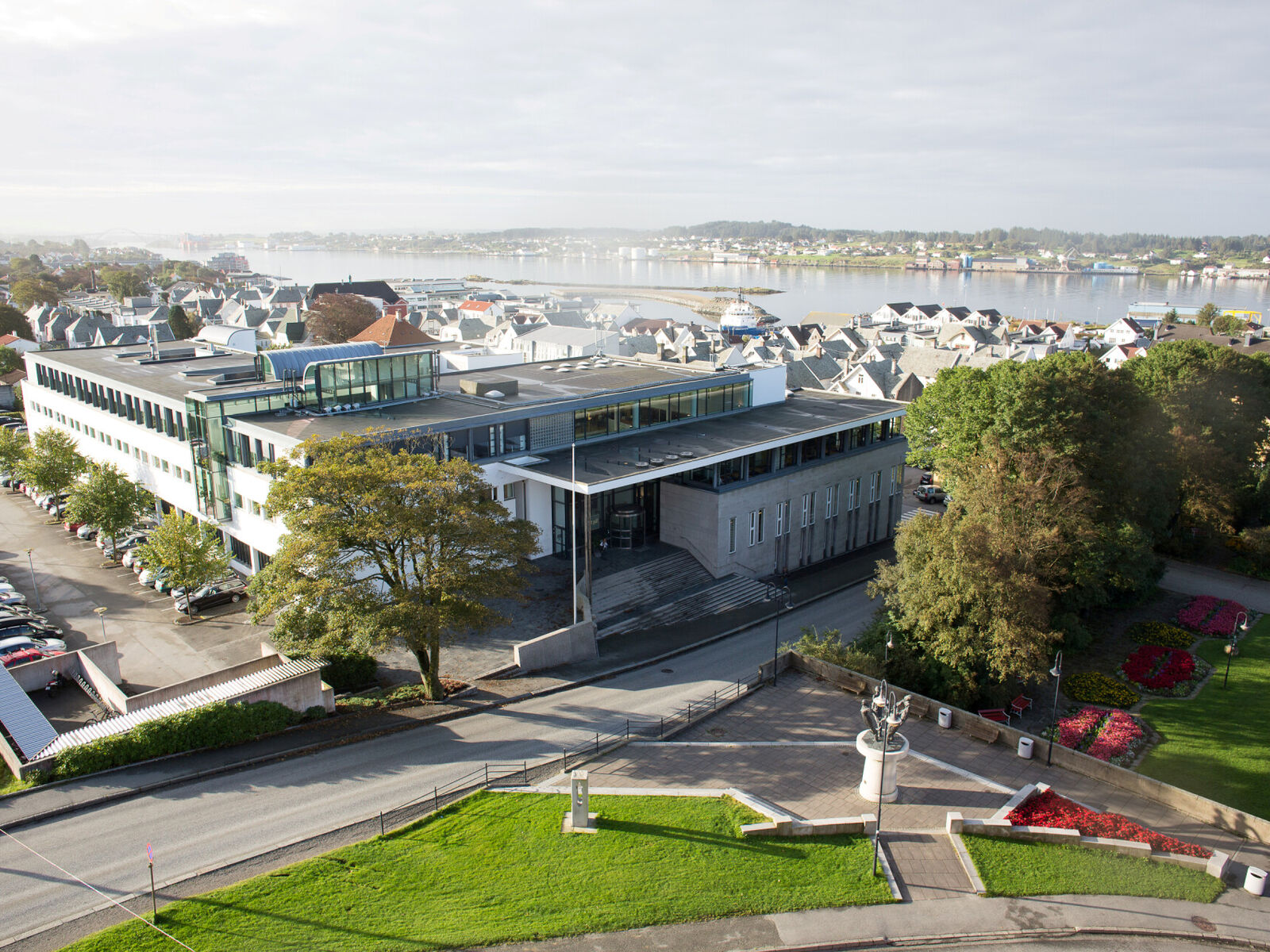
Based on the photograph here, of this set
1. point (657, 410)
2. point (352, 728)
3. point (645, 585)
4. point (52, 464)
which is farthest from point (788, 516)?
point (52, 464)

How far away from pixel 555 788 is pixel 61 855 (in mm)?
10199

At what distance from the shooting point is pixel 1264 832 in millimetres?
18156

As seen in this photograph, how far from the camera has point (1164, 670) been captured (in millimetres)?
29312

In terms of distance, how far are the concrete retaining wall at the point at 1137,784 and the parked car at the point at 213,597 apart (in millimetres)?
23710

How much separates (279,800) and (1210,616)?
35.5 m

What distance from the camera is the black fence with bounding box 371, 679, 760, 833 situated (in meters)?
18.8

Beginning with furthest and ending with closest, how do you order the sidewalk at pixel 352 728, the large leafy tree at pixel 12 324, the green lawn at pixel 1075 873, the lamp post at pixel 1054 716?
the large leafy tree at pixel 12 324 < the lamp post at pixel 1054 716 < the sidewalk at pixel 352 728 < the green lawn at pixel 1075 873

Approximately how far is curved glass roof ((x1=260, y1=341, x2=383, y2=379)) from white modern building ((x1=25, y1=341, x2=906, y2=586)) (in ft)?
0.26

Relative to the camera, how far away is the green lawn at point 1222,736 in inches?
861

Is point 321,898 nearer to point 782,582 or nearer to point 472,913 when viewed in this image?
point 472,913

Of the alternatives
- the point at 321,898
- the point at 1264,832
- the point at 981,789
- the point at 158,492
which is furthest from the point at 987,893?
the point at 158,492

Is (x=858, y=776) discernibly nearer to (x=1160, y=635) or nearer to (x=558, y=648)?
(x=558, y=648)

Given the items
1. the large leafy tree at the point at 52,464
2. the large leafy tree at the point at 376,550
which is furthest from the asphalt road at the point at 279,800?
the large leafy tree at the point at 52,464

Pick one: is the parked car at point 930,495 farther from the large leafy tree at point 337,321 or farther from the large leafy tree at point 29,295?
the large leafy tree at point 29,295
